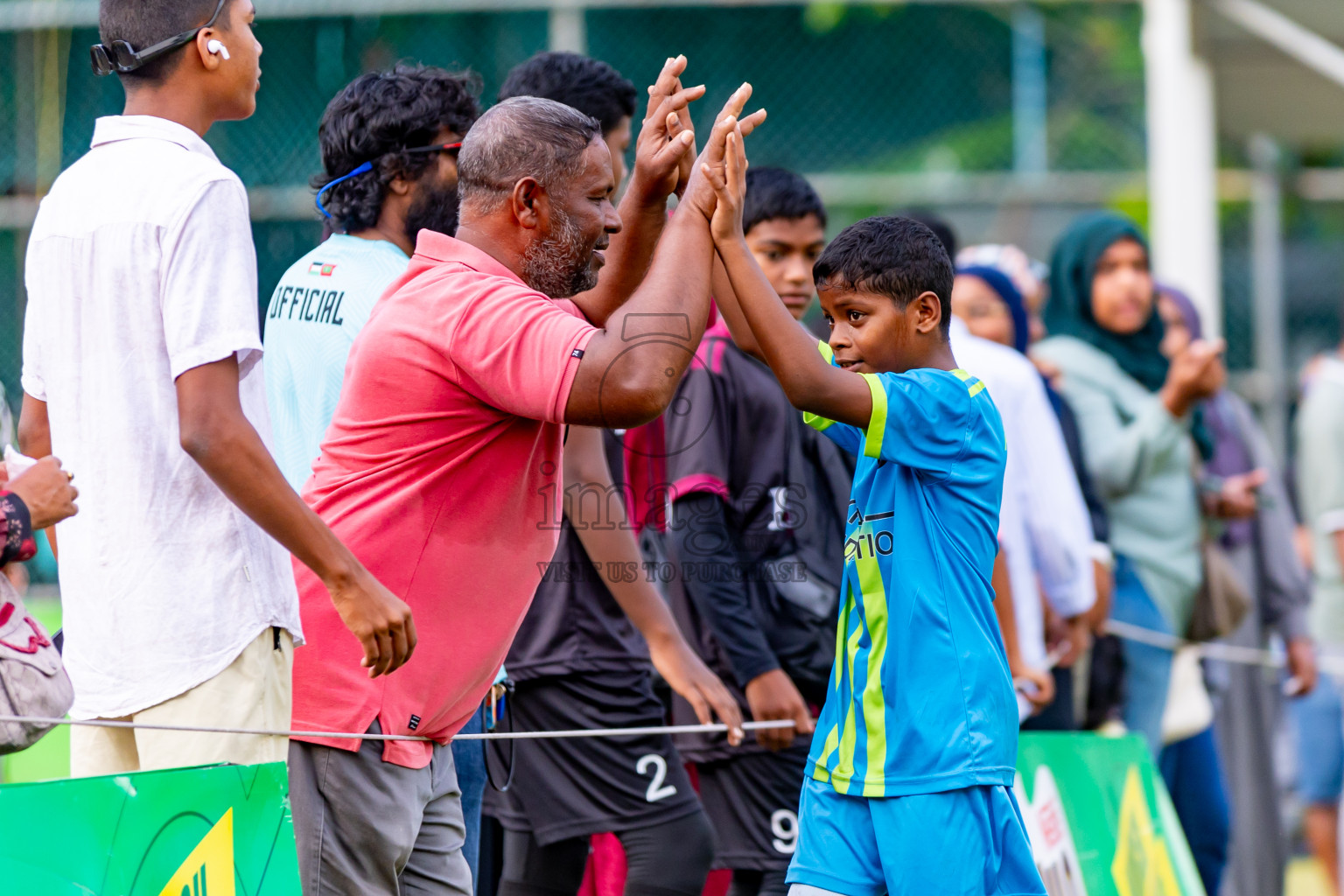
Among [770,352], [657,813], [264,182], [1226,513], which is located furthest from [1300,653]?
[264,182]

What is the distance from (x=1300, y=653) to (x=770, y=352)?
406cm

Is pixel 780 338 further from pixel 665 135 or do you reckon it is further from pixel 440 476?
pixel 440 476

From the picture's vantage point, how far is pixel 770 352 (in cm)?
265

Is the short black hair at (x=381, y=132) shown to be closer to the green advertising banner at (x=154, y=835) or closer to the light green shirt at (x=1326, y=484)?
the green advertising banner at (x=154, y=835)

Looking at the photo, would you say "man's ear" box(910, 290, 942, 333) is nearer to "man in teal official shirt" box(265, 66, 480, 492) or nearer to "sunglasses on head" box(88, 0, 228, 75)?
"man in teal official shirt" box(265, 66, 480, 492)

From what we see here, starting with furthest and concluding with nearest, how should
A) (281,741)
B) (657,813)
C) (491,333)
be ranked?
(657,813)
(281,741)
(491,333)

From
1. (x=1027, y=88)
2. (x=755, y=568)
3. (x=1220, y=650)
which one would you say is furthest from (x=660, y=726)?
(x=1027, y=88)

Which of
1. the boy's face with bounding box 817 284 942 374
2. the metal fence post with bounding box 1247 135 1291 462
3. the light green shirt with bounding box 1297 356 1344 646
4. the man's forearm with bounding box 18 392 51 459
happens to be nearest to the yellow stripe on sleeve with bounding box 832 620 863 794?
the boy's face with bounding box 817 284 942 374

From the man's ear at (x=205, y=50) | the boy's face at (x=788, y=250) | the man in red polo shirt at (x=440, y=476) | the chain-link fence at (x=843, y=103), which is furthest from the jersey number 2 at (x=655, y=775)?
the chain-link fence at (x=843, y=103)

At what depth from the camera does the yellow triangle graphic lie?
251cm

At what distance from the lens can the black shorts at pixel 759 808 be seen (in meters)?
3.72

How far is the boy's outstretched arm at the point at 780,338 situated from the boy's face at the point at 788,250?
1.33m

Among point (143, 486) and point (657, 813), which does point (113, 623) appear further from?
point (657, 813)

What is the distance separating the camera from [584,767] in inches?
147
